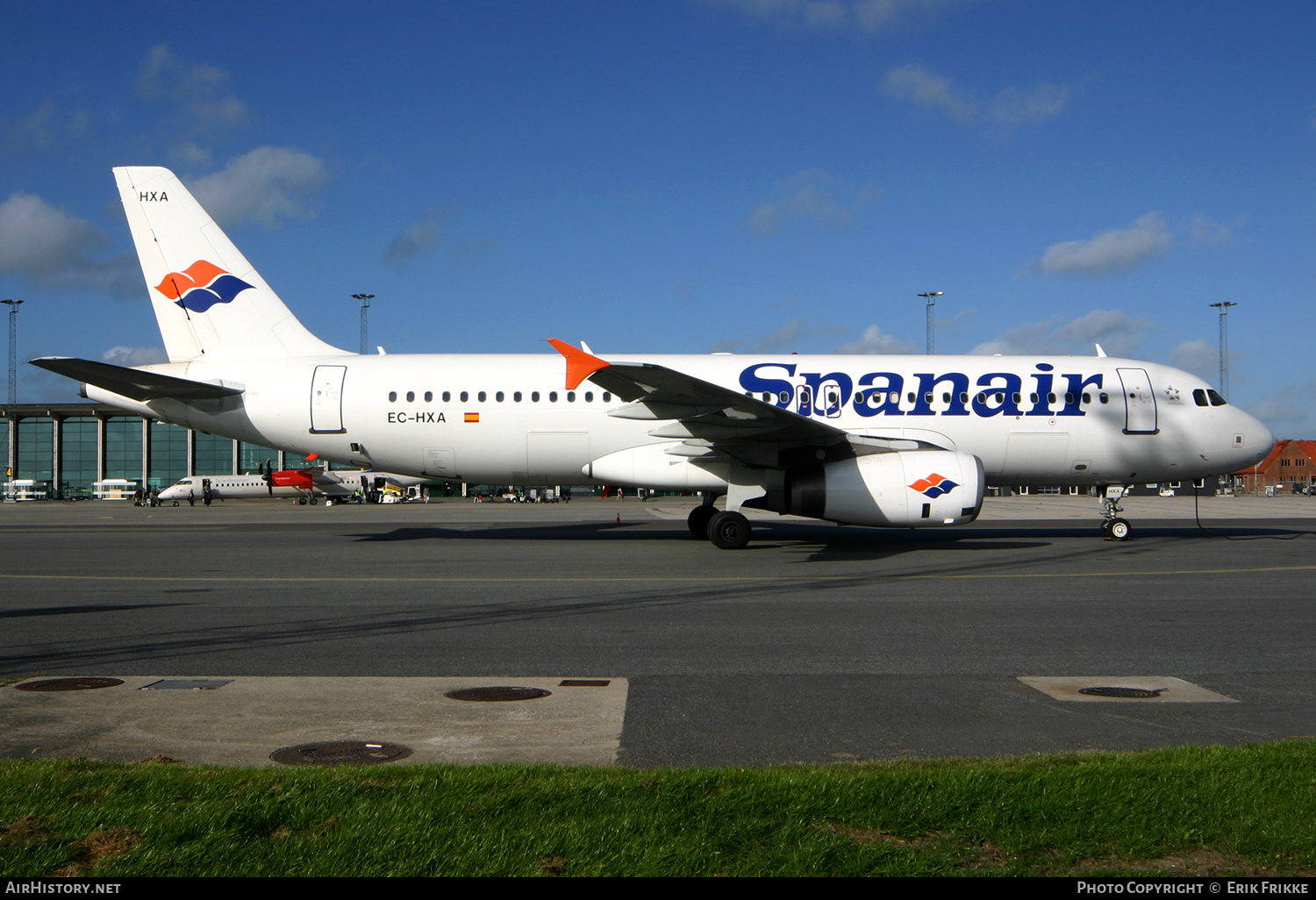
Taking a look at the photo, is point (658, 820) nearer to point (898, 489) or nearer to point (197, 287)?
point (898, 489)

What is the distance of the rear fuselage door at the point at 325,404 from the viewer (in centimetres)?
1902

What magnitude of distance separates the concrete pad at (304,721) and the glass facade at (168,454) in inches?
3469

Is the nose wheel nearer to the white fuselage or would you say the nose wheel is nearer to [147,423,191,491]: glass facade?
the white fuselage

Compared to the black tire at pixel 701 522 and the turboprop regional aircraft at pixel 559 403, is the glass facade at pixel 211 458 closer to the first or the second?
the turboprop regional aircraft at pixel 559 403

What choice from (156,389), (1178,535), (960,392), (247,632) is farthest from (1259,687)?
(156,389)

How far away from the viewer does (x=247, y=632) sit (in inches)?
347

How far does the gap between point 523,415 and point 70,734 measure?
14.0m

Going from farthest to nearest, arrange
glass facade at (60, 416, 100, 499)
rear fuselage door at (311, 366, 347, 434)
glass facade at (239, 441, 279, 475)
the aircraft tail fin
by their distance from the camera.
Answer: glass facade at (60, 416, 100, 499) → glass facade at (239, 441, 279, 475) → the aircraft tail fin → rear fuselage door at (311, 366, 347, 434)

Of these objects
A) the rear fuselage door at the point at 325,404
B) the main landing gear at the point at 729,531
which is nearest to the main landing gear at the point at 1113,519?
the main landing gear at the point at 729,531

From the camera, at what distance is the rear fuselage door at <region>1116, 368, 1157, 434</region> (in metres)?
19.3

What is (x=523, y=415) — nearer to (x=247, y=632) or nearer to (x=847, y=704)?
(x=247, y=632)

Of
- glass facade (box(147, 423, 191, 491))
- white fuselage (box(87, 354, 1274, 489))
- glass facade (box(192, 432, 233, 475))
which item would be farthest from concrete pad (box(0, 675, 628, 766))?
glass facade (box(147, 423, 191, 491))

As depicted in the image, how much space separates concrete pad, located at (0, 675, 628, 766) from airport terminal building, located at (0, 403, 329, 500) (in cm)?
8104

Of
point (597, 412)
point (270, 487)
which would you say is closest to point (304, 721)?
point (597, 412)
